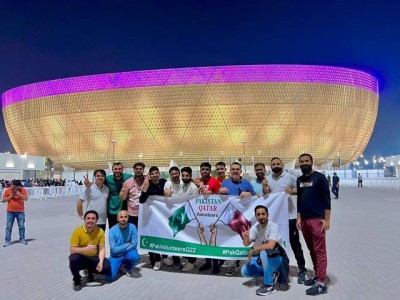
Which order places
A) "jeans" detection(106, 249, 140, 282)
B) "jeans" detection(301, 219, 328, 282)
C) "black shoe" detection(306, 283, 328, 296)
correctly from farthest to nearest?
"jeans" detection(106, 249, 140, 282) < "jeans" detection(301, 219, 328, 282) < "black shoe" detection(306, 283, 328, 296)

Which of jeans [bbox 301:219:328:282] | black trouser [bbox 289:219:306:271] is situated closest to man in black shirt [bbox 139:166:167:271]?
black trouser [bbox 289:219:306:271]

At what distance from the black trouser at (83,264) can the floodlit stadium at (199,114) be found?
175 feet

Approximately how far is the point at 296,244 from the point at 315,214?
864 millimetres

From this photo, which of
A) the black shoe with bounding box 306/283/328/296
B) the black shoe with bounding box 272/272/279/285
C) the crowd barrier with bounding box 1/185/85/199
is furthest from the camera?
the crowd barrier with bounding box 1/185/85/199

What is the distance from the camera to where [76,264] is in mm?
5047

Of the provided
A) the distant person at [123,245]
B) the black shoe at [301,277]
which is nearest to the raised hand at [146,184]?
the distant person at [123,245]

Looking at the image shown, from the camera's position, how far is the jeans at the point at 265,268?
491cm

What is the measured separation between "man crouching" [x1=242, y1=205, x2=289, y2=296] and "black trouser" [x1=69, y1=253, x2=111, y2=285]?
2.07 meters

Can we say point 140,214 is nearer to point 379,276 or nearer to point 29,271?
point 29,271

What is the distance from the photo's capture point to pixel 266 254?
16.6 feet

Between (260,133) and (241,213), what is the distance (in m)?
56.5

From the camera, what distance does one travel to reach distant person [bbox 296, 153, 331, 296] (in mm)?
4871

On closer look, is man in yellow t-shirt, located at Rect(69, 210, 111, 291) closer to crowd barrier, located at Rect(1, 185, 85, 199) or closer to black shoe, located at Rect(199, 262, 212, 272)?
black shoe, located at Rect(199, 262, 212, 272)

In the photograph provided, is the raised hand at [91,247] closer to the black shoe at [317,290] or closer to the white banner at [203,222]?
the white banner at [203,222]
